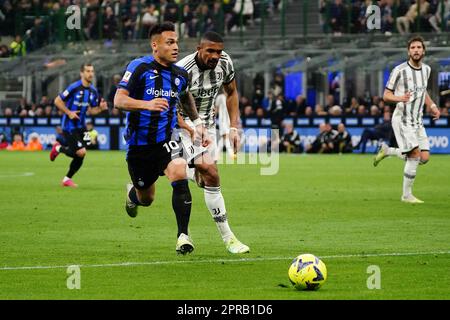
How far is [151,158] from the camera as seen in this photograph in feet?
41.2

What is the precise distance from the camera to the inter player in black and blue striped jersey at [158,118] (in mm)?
12078

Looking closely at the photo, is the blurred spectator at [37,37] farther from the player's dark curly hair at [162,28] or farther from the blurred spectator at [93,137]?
the player's dark curly hair at [162,28]

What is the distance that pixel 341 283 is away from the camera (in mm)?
10070

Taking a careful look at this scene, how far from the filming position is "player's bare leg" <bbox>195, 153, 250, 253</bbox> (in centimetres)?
1262

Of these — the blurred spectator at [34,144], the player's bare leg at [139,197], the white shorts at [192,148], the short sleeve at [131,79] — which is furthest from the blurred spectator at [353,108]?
the short sleeve at [131,79]

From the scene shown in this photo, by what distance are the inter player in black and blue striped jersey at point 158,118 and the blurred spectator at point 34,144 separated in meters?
31.9

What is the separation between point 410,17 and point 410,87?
20.2 m

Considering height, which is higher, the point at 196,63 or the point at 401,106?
the point at 196,63

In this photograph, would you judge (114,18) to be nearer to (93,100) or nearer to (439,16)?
(439,16)

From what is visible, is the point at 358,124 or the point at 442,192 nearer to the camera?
the point at 442,192
